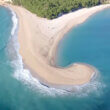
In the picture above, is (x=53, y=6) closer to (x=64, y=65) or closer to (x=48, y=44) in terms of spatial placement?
(x=48, y=44)

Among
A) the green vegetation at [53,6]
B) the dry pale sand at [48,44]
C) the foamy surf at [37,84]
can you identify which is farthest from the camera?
the green vegetation at [53,6]

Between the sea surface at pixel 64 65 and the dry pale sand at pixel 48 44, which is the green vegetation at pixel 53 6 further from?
the sea surface at pixel 64 65

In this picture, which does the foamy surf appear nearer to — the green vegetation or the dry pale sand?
the dry pale sand

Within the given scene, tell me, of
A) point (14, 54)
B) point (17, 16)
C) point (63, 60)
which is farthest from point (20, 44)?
point (17, 16)

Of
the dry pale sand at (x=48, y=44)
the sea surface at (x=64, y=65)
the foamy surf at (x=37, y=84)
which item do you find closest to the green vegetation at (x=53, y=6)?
the dry pale sand at (x=48, y=44)

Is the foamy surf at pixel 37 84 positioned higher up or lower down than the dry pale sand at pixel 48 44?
lower down

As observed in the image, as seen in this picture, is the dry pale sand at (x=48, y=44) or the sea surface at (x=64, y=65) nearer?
the sea surface at (x=64, y=65)

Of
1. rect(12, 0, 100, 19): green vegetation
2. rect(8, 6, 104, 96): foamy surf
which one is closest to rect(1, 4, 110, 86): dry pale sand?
rect(8, 6, 104, 96): foamy surf

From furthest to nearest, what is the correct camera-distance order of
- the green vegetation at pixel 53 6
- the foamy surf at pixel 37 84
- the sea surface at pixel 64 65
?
the green vegetation at pixel 53 6 → the foamy surf at pixel 37 84 → the sea surface at pixel 64 65

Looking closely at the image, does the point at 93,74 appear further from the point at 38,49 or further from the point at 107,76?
the point at 38,49
